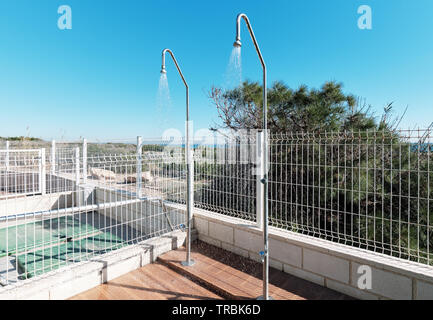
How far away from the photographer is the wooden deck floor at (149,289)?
2.21m

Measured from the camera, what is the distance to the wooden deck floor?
221 centimetres

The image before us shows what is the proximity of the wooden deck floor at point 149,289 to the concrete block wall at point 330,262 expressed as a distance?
0.85 metres

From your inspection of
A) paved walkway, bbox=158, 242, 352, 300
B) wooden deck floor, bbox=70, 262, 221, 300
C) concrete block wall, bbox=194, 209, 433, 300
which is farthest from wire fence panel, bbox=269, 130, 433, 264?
wooden deck floor, bbox=70, 262, 221, 300

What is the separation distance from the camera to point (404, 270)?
1872 mm

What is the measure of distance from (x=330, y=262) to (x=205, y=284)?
1321 millimetres

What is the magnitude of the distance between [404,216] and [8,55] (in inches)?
568

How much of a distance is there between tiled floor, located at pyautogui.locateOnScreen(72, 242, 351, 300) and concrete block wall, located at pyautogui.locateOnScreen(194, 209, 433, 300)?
122mm

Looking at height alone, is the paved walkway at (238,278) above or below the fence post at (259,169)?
below

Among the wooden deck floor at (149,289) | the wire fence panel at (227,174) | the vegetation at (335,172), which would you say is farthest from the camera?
the wire fence panel at (227,174)

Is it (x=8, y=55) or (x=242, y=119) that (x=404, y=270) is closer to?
(x=242, y=119)

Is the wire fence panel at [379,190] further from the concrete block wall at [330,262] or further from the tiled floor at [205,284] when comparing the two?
the tiled floor at [205,284]

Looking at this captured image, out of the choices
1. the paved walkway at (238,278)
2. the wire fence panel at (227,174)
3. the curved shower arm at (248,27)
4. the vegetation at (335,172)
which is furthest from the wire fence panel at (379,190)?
the curved shower arm at (248,27)

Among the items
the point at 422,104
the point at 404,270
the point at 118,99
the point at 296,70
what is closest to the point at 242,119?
the point at 296,70
